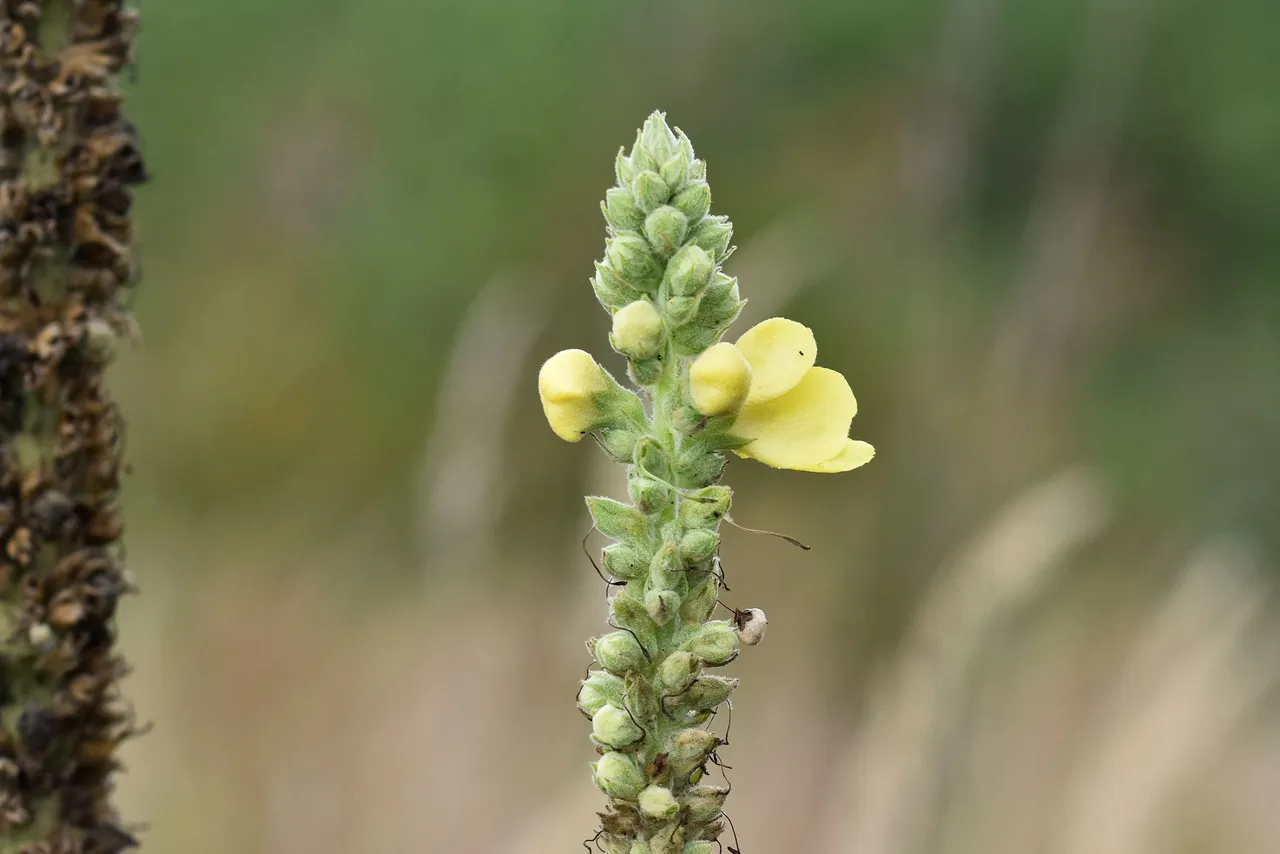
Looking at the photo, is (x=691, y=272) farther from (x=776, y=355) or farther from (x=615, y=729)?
(x=615, y=729)

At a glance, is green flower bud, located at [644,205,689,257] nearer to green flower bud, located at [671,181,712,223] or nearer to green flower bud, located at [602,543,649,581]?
green flower bud, located at [671,181,712,223]

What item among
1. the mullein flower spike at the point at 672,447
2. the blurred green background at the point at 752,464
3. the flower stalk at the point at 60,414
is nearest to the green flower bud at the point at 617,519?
the mullein flower spike at the point at 672,447

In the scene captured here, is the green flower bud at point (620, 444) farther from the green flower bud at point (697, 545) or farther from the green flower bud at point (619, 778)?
the green flower bud at point (619, 778)

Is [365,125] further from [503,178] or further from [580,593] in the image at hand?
[580,593]

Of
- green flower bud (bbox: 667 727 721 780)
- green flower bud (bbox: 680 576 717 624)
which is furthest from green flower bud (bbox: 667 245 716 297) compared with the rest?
green flower bud (bbox: 667 727 721 780)

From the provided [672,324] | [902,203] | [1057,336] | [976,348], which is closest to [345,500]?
[976,348]
